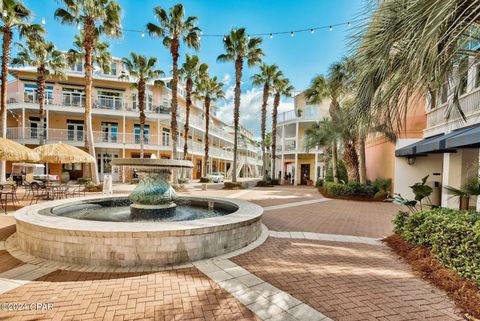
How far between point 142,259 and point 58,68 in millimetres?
23630

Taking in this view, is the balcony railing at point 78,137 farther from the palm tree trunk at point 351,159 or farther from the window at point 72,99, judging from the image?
the palm tree trunk at point 351,159

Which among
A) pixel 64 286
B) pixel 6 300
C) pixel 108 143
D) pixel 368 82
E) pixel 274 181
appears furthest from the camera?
pixel 274 181

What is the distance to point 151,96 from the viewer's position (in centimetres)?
2669

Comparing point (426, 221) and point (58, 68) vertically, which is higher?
point (58, 68)

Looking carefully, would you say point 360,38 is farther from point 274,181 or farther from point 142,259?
point 274,181

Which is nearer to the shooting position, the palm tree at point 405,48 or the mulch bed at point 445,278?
the palm tree at point 405,48

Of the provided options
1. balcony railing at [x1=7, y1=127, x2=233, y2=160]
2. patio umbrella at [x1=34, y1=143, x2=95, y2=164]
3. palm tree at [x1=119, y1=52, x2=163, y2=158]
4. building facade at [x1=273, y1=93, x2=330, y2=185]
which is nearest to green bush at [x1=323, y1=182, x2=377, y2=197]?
building facade at [x1=273, y1=93, x2=330, y2=185]

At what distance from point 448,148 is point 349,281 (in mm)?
7074

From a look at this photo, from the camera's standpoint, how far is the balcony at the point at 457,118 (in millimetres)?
8123

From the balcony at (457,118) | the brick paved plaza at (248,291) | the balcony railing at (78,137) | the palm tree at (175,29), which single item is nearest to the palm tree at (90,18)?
the palm tree at (175,29)

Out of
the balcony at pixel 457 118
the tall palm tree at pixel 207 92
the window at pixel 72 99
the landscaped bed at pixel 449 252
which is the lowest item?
the landscaped bed at pixel 449 252

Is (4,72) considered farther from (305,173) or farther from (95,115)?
(305,173)

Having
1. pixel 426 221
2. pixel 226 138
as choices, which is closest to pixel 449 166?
pixel 426 221

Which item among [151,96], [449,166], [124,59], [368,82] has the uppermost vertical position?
[124,59]
